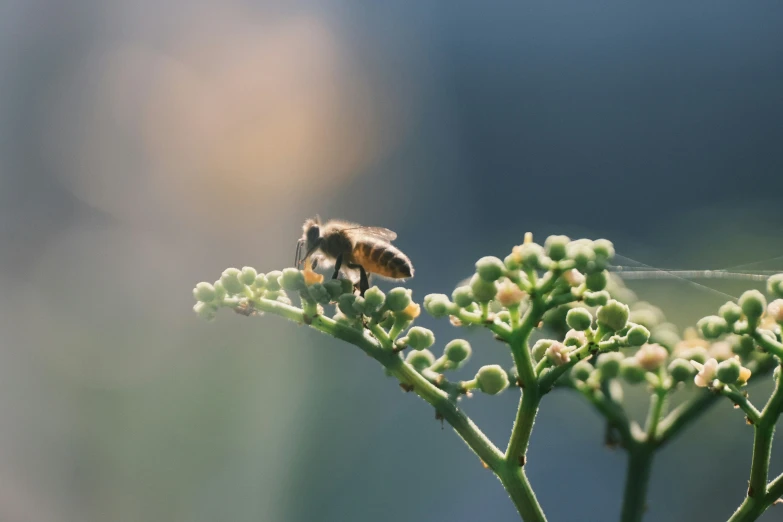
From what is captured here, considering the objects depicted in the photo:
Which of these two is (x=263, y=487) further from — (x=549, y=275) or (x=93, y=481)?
(x=549, y=275)

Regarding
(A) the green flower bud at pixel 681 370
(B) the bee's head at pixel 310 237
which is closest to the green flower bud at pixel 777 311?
(A) the green flower bud at pixel 681 370

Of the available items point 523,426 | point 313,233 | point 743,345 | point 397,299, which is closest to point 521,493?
point 523,426

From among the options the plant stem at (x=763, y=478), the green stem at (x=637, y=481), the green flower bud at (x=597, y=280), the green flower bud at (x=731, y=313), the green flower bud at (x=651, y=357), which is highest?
the green flower bud at (x=597, y=280)

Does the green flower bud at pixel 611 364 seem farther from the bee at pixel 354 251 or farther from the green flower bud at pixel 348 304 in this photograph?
the bee at pixel 354 251

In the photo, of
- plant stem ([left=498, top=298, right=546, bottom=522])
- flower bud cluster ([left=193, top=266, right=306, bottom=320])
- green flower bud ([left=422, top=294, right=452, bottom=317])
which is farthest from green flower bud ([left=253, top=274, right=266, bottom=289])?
plant stem ([left=498, top=298, right=546, bottom=522])

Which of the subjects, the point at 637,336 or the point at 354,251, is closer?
the point at 637,336

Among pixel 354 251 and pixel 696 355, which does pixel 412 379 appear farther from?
pixel 354 251

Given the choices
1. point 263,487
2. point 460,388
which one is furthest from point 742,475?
point 263,487
